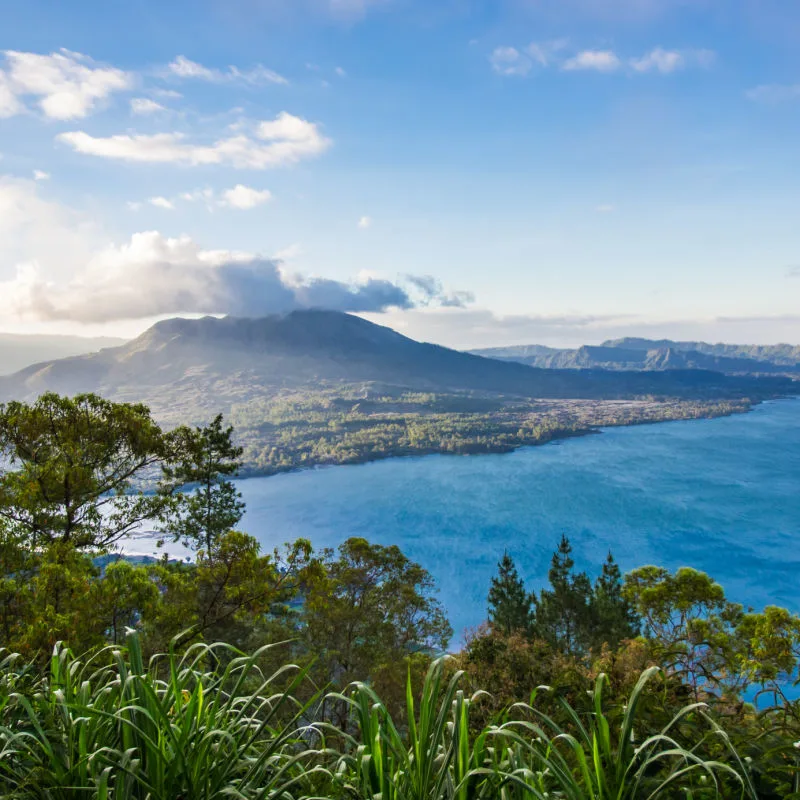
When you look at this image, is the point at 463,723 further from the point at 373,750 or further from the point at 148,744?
the point at 148,744

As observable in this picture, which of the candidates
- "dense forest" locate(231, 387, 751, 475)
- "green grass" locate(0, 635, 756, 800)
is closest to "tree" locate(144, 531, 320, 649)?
"green grass" locate(0, 635, 756, 800)

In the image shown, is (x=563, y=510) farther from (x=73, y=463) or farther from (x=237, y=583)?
(x=73, y=463)

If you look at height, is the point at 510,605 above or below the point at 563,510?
above

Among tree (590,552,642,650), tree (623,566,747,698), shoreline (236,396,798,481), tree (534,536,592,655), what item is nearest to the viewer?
tree (623,566,747,698)

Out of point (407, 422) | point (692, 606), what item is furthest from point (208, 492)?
point (407, 422)

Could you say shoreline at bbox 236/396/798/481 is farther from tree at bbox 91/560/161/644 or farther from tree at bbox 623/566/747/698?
tree at bbox 91/560/161/644
